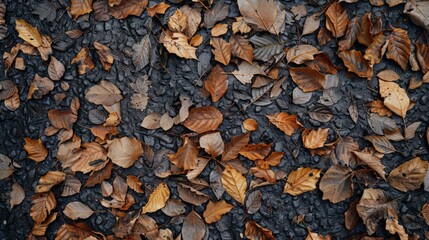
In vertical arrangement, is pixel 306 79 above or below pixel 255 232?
above

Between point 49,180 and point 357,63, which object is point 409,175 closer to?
point 357,63

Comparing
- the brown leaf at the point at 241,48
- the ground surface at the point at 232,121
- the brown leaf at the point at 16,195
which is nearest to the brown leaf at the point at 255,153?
the ground surface at the point at 232,121

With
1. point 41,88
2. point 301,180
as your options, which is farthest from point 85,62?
point 301,180

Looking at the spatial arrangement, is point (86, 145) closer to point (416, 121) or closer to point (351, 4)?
point (351, 4)

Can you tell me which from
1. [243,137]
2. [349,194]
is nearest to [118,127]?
[243,137]

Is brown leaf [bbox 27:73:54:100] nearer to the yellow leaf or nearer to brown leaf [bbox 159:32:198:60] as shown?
the yellow leaf

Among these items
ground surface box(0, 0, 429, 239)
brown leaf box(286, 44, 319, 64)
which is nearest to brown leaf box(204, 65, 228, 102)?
ground surface box(0, 0, 429, 239)
